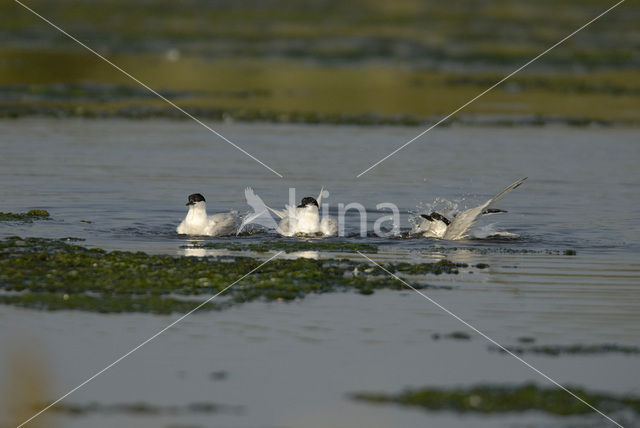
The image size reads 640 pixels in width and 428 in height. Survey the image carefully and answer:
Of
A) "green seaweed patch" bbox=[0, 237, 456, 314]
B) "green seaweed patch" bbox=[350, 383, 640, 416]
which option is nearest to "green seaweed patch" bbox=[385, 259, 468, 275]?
"green seaweed patch" bbox=[0, 237, 456, 314]

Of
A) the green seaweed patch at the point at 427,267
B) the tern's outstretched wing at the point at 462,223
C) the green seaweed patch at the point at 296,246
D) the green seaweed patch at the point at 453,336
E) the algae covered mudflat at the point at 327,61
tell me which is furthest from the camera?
the algae covered mudflat at the point at 327,61

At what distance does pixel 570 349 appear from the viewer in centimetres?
1020

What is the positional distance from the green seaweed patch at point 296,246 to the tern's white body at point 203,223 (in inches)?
22.6

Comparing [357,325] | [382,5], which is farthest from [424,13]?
[357,325]

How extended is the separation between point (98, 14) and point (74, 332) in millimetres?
46716

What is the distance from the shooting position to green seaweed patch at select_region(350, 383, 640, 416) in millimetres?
8711

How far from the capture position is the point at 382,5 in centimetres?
6159

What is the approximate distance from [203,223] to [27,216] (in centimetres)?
262

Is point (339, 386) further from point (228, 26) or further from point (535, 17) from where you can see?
point (535, 17)

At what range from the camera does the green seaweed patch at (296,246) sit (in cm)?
1473

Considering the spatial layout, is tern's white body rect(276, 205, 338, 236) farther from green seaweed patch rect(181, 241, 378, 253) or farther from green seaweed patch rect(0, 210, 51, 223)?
green seaweed patch rect(0, 210, 51, 223)

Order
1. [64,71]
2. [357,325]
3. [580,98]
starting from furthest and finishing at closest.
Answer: [64,71] < [580,98] < [357,325]

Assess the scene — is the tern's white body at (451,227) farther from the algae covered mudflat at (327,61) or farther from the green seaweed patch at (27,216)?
the algae covered mudflat at (327,61)

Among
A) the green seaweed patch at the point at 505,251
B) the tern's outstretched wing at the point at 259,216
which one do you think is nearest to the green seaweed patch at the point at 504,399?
the green seaweed patch at the point at 505,251
